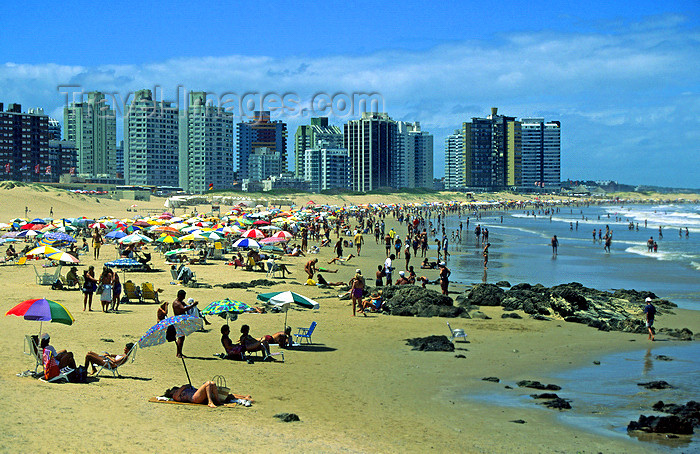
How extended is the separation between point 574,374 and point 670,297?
12600mm

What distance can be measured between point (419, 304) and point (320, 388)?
7.90 meters

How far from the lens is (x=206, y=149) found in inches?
6398

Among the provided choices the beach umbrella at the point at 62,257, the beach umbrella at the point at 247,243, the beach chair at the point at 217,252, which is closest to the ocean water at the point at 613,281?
the beach umbrella at the point at 247,243

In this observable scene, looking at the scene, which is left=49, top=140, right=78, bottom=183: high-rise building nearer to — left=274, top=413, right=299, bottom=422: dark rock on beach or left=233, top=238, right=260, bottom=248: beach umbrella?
left=233, top=238, right=260, bottom=248: beach umbrella

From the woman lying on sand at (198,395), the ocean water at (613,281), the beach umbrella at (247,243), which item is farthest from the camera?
the beach umbrella at (247,243)

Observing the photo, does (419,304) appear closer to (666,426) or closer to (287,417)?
(666,426)

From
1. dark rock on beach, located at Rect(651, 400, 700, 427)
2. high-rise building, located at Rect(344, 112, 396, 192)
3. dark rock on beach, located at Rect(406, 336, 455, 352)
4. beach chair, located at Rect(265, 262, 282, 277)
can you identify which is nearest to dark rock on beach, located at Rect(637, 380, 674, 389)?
dark rock on beach, located at Rect(651, 400, 700, 427)

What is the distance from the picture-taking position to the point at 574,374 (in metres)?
12.1

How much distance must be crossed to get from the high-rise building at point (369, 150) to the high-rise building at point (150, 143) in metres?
50.1

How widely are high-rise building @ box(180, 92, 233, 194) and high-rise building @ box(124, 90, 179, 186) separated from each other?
2.92 meters

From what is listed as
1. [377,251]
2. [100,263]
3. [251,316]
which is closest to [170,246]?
[100,263]

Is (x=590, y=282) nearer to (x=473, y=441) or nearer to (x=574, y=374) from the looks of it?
(x=574, y=374)

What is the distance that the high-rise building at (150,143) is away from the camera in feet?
521

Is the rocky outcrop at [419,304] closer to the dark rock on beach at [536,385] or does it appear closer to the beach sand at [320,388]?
the beach sand at [320,388]
